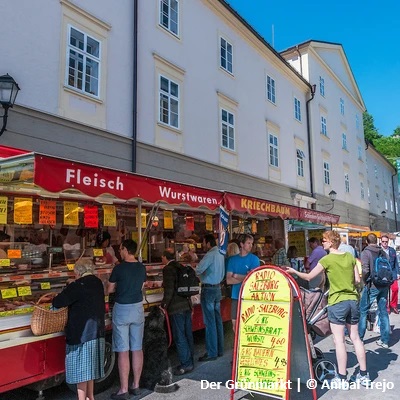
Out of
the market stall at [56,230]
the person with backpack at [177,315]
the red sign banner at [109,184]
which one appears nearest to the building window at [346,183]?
the market stall at [56,230]

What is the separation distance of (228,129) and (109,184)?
10.3 meters

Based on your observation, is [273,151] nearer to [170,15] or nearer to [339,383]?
[170,15]

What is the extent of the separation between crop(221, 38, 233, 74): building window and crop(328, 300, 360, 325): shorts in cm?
1175

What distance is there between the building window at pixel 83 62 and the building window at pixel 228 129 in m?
5.60

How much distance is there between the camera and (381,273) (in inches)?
259

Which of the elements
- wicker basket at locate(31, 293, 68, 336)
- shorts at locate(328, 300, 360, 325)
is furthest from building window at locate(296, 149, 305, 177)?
wicker basket at locate(31, 293, 68, 336)

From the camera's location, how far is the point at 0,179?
201 inches

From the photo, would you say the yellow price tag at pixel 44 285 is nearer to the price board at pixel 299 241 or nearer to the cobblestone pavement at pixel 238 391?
the cobblestone pavement at pixel 238 391

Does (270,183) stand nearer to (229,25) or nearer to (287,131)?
(287,131)

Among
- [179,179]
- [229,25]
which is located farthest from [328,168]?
[179,179]

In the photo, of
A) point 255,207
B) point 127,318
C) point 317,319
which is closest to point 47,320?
point 127,318

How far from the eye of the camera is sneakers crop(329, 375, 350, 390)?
4.64 meters

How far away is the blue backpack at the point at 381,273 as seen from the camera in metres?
6.57

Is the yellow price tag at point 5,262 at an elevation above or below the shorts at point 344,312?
above
